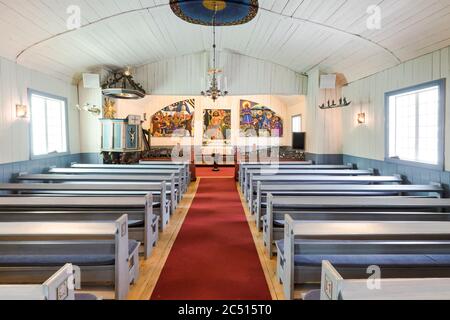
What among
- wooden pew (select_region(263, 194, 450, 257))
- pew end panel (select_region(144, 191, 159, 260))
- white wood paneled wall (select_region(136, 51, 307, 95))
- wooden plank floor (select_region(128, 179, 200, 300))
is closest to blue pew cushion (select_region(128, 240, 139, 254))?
wooden plank floor (select_region(128, 179, 200, 300))

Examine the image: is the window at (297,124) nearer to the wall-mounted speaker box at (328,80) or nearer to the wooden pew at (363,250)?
the wall-mounted speaker box at (328,80)

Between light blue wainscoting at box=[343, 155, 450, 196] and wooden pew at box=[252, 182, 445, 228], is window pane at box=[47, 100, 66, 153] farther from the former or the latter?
light blue wainscoting at box=[343, 155, 450, 196]

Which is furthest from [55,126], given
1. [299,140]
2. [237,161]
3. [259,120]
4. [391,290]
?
[259,120]

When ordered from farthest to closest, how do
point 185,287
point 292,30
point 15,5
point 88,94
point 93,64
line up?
point 88,94 < point 93,64 < point 292,30 < point 15,5 < point 185,287

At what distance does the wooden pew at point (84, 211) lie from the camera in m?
3.01

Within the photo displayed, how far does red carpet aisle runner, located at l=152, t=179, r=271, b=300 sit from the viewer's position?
8.82 feet

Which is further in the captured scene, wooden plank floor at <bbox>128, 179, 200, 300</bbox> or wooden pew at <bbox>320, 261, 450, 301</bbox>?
wooden plank floor at <bbox>128, 179, 200, 300</bbox>

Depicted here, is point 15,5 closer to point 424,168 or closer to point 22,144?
point 22,144

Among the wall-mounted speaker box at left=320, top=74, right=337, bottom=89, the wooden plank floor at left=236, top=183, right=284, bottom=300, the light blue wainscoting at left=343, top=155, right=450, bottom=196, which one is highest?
the wall-mounted speaker box at left=320, top=74, right=337, bottom=89

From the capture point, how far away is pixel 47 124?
6.68 metres

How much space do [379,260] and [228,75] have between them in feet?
23.5

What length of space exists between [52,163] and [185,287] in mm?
5142

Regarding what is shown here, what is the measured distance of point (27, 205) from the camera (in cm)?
306
